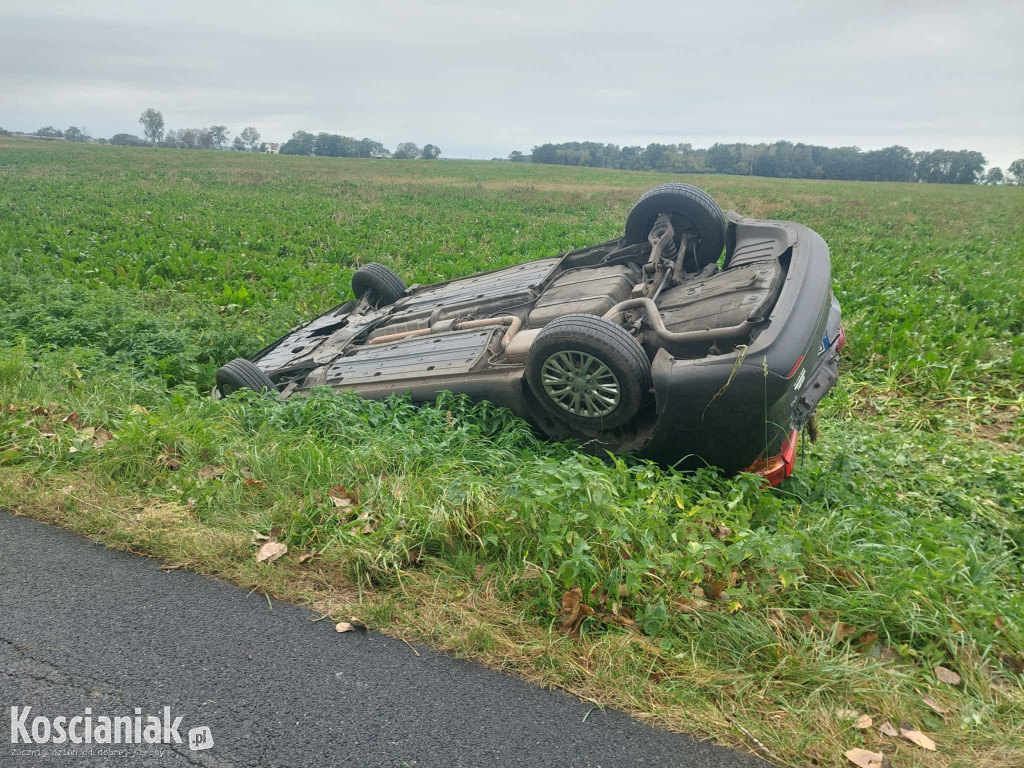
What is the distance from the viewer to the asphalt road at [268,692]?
7.14 feet

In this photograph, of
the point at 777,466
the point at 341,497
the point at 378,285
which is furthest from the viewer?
the point at 378,285

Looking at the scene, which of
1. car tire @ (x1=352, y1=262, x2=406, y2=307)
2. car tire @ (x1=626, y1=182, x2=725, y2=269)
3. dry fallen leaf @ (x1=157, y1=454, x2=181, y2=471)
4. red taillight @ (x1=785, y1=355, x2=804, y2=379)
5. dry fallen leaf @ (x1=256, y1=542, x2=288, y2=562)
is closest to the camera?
dry fallen leaf @ (x1=256, y1=542, x2=288, y2=562)

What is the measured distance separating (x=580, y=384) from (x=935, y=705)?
2.28 meters

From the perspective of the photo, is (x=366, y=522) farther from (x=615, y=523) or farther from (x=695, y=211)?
(x=695, y=211)

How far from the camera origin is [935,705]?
2.45 metres

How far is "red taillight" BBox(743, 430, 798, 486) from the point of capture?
3883 millimetres

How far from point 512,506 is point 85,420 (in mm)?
3306

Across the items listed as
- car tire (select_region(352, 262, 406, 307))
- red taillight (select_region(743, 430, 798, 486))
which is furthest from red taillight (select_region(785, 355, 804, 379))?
car tire (select_region(352, 262, 406, 307))

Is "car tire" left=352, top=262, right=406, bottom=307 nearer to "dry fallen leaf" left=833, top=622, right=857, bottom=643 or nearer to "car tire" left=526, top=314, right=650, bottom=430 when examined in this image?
"car tire" left=526, top=314, right=650, bottom=430

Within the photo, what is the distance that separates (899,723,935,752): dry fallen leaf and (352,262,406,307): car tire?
20.1ft

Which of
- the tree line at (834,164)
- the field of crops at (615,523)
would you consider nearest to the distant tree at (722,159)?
the tree line at (834,164)

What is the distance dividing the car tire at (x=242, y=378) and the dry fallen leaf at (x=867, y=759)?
461 centimetres

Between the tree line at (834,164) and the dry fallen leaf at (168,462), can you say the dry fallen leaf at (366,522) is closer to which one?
the dry fallen leaf at (168,462)

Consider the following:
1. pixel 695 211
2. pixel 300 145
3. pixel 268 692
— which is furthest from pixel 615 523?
pixel 300 145
